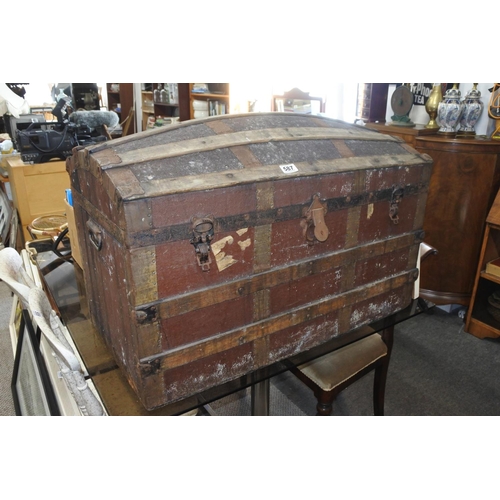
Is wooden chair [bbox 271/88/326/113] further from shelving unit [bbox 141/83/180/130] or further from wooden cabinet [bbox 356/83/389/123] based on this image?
shelving unit [bbox 141/83/180/130]

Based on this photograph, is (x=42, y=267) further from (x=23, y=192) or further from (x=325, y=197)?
(x=23, y=192)

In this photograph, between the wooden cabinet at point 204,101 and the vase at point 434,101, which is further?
the wooden cabinet at point 204,101

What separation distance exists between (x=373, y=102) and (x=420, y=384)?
83.7 inches

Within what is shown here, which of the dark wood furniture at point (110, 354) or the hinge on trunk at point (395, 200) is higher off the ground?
the hinge on trunk at point (395, 200)

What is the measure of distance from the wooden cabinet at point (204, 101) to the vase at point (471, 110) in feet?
9.34

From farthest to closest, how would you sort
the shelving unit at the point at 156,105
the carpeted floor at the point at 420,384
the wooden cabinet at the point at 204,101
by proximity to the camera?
the shelving unit at the point at 156,105
the wooden cabinet at the point at 204,101
the carpeted floor at the point at 420,384

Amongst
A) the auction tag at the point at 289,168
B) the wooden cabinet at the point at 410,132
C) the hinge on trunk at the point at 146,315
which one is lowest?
the hinge on trunk at the point at 146,315

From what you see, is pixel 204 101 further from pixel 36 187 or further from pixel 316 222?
pixel 316 222

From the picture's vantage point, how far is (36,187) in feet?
11.0

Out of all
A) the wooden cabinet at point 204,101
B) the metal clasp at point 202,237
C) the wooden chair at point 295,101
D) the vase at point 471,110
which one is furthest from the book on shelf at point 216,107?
the metal clasp at point 202,237

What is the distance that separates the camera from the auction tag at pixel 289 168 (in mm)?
1190

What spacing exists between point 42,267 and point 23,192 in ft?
5.27

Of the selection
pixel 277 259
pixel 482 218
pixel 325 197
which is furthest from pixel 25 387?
pixel 482 218

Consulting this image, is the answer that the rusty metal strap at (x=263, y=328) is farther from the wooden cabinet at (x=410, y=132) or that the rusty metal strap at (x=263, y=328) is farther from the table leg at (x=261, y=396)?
the wooden cabinet at (x=410, y=132)
